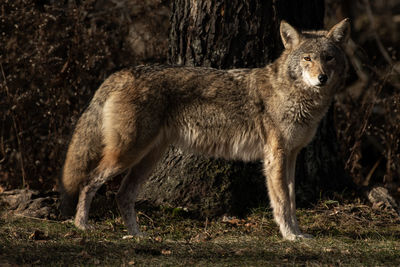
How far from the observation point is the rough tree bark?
6.34 metres

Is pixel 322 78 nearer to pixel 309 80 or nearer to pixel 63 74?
pixel 309 80

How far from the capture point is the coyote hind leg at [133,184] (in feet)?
19.5

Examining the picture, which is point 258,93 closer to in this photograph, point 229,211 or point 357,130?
point 229,211

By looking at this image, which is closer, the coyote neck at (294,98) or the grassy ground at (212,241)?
the grassy ground at (212,241)

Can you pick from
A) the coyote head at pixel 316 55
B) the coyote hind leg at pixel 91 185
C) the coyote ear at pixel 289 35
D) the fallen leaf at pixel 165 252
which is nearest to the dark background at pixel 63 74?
the coyote hind leg at pixel 91 185

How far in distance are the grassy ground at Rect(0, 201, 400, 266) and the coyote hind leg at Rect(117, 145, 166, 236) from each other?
212 mm

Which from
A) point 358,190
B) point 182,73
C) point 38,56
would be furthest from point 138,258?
point 38,56

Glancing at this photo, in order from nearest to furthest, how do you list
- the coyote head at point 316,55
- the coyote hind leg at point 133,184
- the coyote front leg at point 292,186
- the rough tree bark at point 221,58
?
the coyote head at point 316,55, the coyote front leg at point 292,186, the coyote hind leg at point 133,184, the rough tree bark at point 221,58

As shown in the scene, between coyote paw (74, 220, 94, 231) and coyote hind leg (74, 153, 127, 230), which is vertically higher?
coyote hind leg (74, 153, 127, 230)

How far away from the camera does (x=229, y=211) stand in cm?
652

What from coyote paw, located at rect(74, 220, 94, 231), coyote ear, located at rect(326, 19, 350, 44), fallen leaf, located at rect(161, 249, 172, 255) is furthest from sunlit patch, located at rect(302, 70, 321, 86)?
coyote paw, located at rect(74, 220, 94, 231)

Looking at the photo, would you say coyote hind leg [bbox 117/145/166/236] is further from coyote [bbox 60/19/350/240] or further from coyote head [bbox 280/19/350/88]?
coyote head [bbox 280/19/350/88]

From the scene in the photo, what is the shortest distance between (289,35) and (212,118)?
1.21 metres

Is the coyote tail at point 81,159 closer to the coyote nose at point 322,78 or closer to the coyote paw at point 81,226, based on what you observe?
the coyote paw at point 81,226
